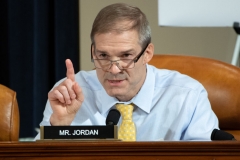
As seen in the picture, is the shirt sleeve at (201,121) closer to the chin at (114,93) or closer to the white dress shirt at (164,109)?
the white dress shirt at (164,109)

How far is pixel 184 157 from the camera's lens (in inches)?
48.9

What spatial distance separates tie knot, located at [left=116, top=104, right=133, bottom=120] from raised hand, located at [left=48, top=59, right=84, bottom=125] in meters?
0.23

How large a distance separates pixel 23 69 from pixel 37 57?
0.40 ft

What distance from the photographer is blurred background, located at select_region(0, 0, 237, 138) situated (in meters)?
3.24

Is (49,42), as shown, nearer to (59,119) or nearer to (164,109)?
(164,109)

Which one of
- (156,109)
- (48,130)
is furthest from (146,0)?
(48,130)

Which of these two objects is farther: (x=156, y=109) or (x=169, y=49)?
(x=169, y=49)

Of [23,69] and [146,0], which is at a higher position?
[146,0]

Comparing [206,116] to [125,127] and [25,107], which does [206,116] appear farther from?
[25,107]

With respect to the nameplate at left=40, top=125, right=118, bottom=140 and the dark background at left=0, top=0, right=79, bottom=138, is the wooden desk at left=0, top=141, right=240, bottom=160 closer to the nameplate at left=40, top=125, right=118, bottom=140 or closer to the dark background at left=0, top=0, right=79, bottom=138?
the nameplate at left=40, top=125, right=118, bottom=140

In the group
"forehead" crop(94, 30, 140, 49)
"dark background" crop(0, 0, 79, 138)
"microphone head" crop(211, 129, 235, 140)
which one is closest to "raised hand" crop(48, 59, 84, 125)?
"forehead" crop(94, 30, 140, 49)

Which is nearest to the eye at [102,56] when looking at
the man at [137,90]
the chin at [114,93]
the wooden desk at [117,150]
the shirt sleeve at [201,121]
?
the man at [137,90]

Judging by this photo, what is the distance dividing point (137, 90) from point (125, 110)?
0.11m

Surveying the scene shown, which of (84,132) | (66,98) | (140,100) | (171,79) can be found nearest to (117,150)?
(84,132)
